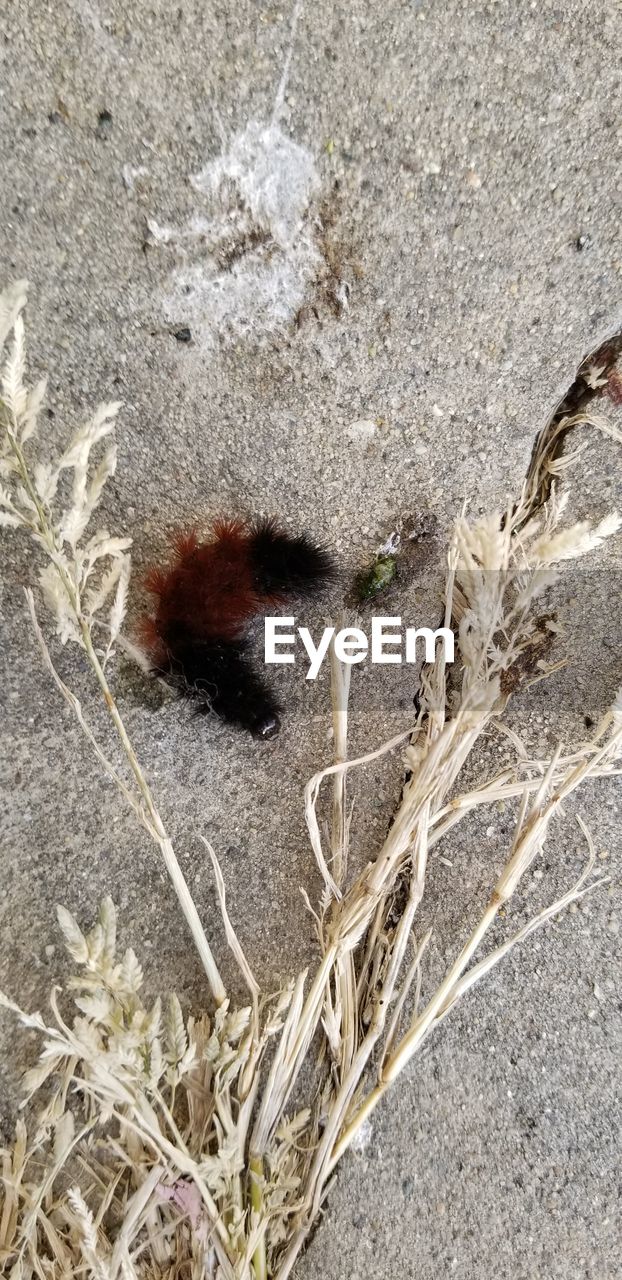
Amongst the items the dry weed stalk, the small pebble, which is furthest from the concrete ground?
the dry weed stalk

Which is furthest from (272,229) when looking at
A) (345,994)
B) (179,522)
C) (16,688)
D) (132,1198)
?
(132,1198)

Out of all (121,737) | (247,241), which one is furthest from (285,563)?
(247,241)

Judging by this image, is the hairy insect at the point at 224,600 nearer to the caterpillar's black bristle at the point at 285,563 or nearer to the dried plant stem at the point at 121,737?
the caterpillar's black bristle at the point at 285,563

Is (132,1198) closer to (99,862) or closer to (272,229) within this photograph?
(99,862)

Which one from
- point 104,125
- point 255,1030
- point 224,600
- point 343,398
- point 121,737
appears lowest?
point 255,1030

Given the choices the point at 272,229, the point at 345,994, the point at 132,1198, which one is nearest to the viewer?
the point at 132,1198

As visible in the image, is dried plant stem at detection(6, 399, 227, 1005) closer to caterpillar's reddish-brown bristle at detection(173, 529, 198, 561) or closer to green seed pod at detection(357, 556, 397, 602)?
caterpillar's reddish-brown bristle at detection(173, 529, 198, 561)

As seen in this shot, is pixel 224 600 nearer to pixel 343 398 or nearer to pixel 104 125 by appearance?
pixel 343 398

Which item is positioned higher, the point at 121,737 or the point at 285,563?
the point at 285,563
